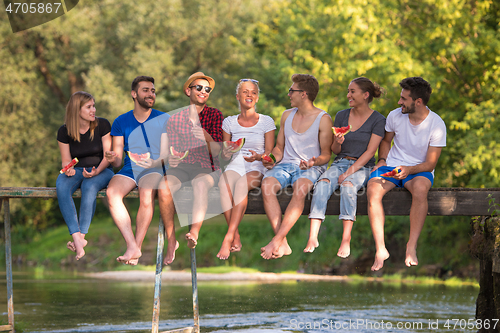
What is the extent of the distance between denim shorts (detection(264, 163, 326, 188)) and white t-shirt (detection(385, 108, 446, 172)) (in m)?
0.81

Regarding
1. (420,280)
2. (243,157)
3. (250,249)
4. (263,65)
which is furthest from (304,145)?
(263,65)

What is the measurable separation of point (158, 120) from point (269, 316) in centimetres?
486

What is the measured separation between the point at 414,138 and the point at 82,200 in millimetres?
3585

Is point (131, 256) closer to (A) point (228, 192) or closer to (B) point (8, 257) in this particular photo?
(A) point (228, 192)

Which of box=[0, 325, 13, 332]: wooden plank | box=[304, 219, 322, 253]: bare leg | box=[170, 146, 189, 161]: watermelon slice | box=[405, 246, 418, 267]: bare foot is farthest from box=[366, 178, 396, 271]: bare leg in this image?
box=[0, 325, 13, 332]: wooden plank

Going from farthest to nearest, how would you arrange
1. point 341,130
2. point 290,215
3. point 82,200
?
point 82,200, point 341,130, point 290,215

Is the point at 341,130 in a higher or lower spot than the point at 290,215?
higher

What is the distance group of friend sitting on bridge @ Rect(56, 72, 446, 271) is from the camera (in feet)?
19.3

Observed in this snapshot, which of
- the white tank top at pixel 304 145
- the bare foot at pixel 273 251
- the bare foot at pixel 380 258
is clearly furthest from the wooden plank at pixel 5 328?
the bare foot at pixel 380 258

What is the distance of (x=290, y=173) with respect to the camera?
20.1ft

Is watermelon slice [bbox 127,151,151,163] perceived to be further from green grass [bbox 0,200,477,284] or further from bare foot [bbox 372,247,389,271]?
green grass [bbox 0,200,477,284]

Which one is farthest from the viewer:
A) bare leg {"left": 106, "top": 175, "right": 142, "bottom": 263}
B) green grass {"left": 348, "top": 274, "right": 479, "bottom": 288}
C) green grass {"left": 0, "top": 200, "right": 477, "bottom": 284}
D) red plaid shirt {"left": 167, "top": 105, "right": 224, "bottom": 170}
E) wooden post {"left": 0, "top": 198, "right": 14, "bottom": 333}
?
green grass {"left": 0, "top": 200, "right": 477, "bottom": 284}

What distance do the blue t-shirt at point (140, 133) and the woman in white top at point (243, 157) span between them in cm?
74

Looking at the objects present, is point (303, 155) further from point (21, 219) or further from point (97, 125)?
point (21, 219)
